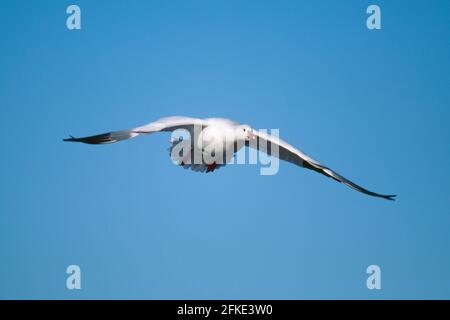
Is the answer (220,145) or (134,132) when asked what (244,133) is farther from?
(134,132)

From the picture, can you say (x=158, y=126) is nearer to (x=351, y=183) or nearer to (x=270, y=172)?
(x=270, y=172)

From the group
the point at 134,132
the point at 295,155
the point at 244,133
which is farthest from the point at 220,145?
the point at 134,132

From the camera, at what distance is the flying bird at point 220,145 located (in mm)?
12797

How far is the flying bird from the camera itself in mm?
12797

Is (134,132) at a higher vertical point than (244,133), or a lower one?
lower

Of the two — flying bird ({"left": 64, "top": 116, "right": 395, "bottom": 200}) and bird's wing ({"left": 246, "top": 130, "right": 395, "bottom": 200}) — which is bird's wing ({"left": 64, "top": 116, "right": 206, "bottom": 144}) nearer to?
flying bird ({"left": 64, "top": 116, "right": 395, "bottom": 200})

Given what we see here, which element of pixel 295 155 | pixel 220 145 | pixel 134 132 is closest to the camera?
pixel 134 132

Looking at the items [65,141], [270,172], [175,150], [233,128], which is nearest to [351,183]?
[270,172]

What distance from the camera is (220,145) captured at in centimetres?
1282

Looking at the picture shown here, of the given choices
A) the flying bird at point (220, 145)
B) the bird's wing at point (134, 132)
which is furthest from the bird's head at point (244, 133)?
the bird's wing at point (134, 132)

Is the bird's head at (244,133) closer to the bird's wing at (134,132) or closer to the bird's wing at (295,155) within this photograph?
the bird's wing at (295,155)

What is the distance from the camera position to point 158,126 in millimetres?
11766

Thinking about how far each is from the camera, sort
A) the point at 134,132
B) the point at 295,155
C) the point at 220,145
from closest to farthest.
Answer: the point at 134,132
the point at 220,145
the point at 295,155
